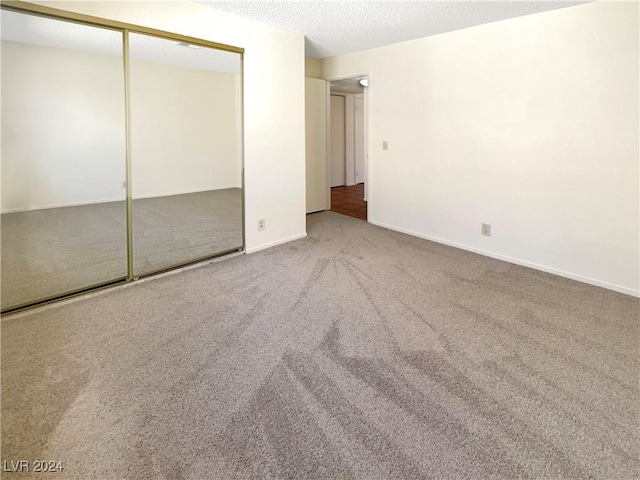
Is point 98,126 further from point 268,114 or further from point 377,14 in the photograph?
point 377,14

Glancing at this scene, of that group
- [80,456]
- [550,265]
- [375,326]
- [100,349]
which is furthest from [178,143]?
[550,265]

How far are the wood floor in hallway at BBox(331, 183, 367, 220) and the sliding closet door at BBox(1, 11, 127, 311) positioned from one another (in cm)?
346

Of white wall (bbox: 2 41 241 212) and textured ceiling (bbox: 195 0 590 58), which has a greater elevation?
textured ceiling (bbox: 195 0 590 58)

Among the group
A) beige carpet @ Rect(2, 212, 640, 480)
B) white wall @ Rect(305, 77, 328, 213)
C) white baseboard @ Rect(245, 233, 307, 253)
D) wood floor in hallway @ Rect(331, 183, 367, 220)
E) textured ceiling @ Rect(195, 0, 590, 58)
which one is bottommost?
beige carpet @ Rect(2, 212, 640, 480)

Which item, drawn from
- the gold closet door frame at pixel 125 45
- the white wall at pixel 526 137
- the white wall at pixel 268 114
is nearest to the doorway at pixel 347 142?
the white wall at pixel 526 137

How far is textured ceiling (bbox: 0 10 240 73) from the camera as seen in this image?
2.46 m

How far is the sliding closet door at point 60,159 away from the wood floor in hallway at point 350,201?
3.46 metres

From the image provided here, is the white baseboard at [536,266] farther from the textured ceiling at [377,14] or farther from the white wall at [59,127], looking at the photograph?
the white wall at [59,127]

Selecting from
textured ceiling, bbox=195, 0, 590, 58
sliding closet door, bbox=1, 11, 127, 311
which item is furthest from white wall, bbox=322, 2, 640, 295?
sliding closet door, bbox=1, 11, 127, 311

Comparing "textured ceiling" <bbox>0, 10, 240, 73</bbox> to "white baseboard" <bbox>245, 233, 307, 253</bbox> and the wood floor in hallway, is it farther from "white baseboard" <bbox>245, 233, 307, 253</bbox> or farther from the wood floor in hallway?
the wood floor in hallway

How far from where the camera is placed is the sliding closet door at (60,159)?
2.58 m

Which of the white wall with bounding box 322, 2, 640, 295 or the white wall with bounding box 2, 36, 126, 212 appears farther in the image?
the white wall with bounding box 322, 2, 640, 295

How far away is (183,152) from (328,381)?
99.5 inches

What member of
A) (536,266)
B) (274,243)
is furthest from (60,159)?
(536,266)
